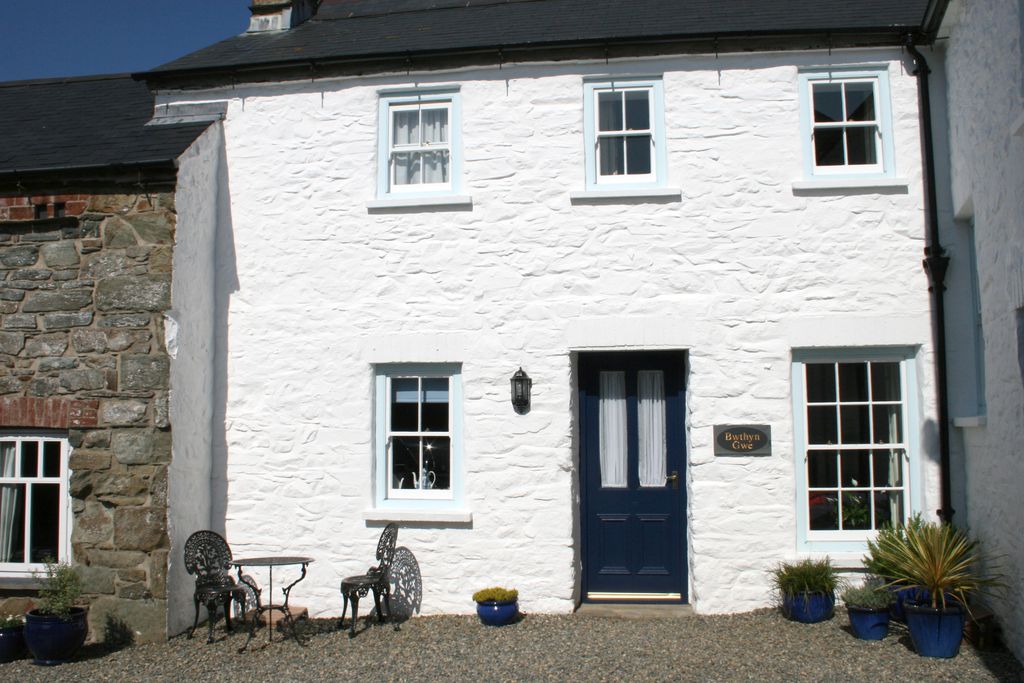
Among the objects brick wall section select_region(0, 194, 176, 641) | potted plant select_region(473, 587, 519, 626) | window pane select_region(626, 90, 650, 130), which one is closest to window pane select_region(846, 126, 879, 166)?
window pane select_region(626, 90, 650, 130)

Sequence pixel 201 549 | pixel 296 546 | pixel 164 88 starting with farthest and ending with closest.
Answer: pixel 164 88
pixel 296 546
pixel 201 549

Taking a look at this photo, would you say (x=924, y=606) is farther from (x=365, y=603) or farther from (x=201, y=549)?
(x=201, y=549)

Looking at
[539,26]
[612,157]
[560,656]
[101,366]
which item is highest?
[539,26]

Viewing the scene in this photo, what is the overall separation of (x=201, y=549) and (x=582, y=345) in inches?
154

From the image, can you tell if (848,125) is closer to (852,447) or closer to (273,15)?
(852,447)

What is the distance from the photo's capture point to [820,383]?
8.16 meters

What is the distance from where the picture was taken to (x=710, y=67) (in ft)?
27.6

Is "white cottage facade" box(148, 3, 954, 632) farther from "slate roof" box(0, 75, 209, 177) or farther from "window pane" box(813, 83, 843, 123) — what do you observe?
"slate roof" box(0, 75, 209, 177)

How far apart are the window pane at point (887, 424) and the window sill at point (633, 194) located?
8.99 feet

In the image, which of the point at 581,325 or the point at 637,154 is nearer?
the point at 581,325

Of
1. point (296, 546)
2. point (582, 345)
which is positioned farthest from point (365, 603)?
point (582, 345)

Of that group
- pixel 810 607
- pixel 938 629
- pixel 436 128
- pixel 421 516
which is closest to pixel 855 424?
pixel 810 607

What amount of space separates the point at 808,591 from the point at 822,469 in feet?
3.88

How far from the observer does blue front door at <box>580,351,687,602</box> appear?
834 centimetres
